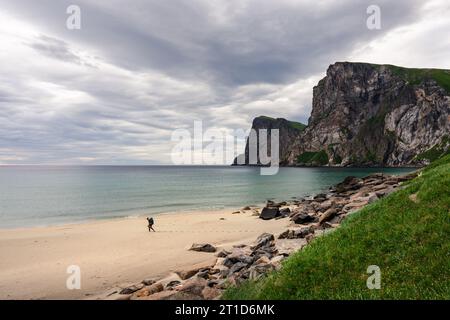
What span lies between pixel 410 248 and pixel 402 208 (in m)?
4.13

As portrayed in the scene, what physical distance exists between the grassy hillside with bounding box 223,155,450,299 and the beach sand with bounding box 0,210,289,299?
11.8 metres

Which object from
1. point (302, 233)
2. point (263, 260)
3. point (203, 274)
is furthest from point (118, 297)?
point (302, 233)

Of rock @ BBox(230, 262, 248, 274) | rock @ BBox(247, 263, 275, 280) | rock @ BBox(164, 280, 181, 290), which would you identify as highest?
rock @ BBox(247, 263, 275, 280)

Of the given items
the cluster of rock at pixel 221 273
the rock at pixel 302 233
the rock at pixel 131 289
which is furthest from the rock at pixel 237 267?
the rock at pixel 302 233

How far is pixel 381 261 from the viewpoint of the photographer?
36.3 feet

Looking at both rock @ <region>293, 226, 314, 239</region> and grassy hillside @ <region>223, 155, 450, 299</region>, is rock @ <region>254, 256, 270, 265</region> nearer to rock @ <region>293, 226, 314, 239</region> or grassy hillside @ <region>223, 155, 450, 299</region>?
grassy hillside @ <region>223, 155, 450, 299</region>

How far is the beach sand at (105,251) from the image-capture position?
20406mm

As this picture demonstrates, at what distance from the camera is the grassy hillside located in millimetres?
9609

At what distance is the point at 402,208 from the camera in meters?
14.7

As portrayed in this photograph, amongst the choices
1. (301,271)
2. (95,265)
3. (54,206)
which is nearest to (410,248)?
(301,271)

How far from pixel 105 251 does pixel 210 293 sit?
Result: 19.4 m

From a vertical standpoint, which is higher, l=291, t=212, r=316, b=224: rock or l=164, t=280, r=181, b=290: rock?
l=164, t=280, r=181, b=290: rock

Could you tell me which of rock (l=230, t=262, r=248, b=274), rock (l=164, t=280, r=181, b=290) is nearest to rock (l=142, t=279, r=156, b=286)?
rock (l=164, t=280, r=181, b=290)
